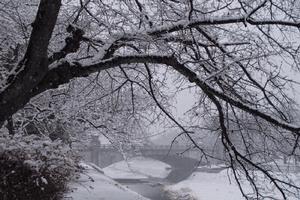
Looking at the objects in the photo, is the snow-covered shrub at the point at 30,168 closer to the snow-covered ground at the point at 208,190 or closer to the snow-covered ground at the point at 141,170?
the snow-covered ground at the point at 208,190

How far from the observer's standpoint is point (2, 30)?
11727 millimetres

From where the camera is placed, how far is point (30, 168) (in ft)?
23.4

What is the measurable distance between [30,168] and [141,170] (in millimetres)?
62106

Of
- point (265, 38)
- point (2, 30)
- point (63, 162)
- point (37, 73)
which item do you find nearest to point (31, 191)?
point (63, 162)

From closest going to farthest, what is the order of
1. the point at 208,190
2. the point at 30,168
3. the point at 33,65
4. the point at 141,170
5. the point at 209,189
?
the point at 33,65
the point at 30,168
the point at 208,190
the point at 209,189
the point at 141,170

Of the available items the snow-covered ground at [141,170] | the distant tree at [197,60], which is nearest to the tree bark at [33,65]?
the distant tree at [197,60]

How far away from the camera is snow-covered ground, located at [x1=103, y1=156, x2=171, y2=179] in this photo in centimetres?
6012

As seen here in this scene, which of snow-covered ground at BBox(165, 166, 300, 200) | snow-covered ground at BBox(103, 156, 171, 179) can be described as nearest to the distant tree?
snow-covered ground at BBox(165, 166, 300, 200)

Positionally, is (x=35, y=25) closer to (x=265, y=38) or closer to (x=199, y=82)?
(x=199, y=82)

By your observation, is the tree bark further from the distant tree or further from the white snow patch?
the white snow patch

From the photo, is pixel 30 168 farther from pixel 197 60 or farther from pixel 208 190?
pixel 208 190

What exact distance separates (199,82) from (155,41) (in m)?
1.16

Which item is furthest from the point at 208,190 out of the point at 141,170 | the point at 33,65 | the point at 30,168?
the point at 141,170

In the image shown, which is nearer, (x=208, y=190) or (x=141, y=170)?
(x=208, y=190)
